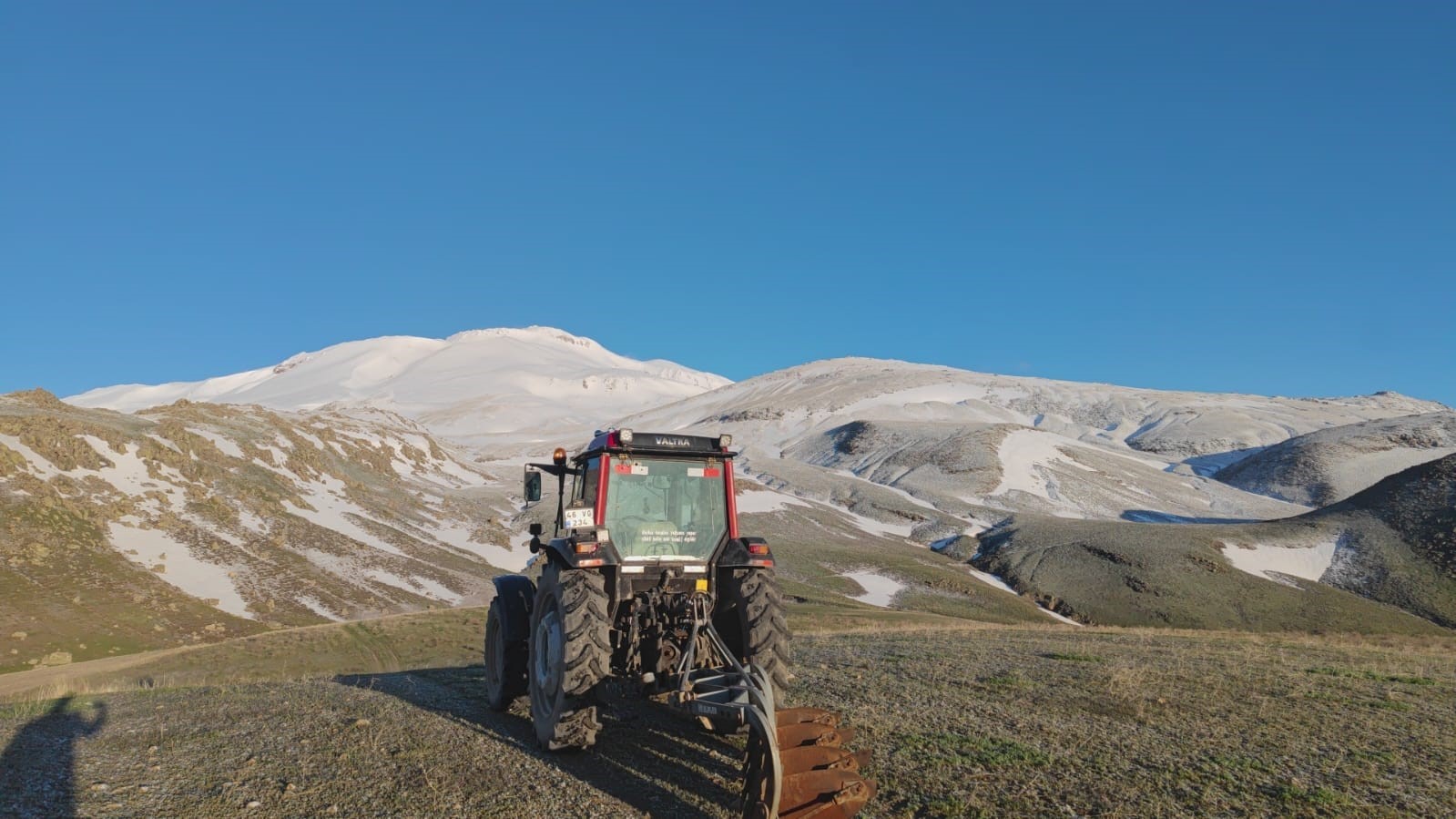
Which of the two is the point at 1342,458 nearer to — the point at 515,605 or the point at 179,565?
the point at 179,565

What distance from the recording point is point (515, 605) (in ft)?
32.0

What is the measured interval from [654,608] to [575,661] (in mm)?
1048

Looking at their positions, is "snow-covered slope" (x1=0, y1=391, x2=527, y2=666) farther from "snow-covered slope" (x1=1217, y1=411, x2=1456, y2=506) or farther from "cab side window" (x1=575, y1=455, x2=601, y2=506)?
"snow-covered slope" (x1=1217, y1=411, x2=1456, y2=506)

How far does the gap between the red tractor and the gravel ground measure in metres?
0.66

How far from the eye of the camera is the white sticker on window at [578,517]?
7812 mm

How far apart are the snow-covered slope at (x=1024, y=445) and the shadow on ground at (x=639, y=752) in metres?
69.7

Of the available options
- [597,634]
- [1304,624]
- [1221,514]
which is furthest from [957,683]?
[1221,514]

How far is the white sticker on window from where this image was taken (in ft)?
25.6

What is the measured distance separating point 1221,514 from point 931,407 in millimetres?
78937

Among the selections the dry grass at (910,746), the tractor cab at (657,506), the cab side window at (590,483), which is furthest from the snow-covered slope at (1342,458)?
the cab side window at (590,483)

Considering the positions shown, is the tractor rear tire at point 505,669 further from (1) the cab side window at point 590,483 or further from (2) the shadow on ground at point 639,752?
(1) the cab side window at point 590,483

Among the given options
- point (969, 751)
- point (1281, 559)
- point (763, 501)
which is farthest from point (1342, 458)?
point (969, 751)

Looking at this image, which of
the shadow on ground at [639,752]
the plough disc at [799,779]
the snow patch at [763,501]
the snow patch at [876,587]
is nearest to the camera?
the plough disc at [799,779]

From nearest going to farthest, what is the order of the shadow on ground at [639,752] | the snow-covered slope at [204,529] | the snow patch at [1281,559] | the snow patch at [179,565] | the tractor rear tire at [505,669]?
the shadow on ground at [639,752], the tractor rear tire at [505,669], the snow-covered slope at [204,529], the snow patch at [179,565], the snow patch at [1281,559]
